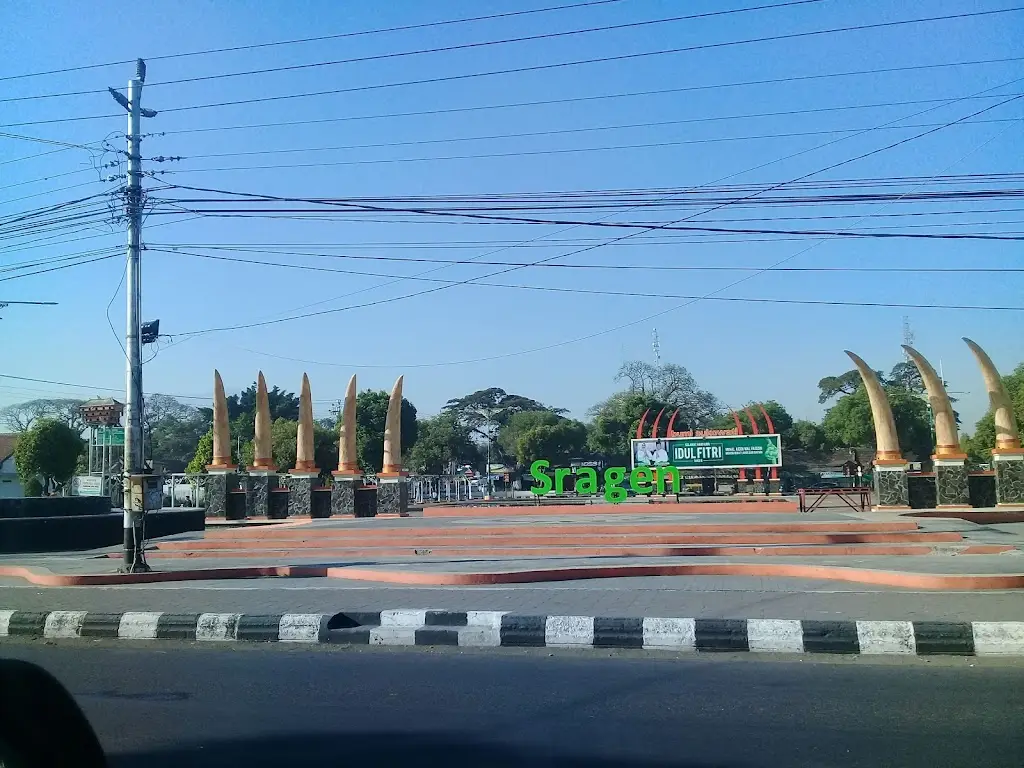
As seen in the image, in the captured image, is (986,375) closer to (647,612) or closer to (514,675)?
(647,612)

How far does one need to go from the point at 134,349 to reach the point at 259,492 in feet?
47.2

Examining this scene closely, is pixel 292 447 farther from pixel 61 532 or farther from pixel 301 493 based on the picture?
pixel 61 532

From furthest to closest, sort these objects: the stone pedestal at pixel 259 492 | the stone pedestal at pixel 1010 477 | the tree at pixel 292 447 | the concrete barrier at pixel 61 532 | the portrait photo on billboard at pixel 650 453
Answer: the tree at pixel 292 447 → the portrait photo on billboard at pixel 650 453 → the stone pedestal at pixel 259 492 → the stone pedestal at pixel 1010 477 → the concrete barrier at pixel 61 532

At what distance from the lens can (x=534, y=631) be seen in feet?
27.2

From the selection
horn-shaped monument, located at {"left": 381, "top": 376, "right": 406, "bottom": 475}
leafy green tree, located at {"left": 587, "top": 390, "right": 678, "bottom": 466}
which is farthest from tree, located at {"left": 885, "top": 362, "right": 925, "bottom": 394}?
horn-shaped monument, located at {"left": 381, "top": 376, "right": 406, "bottom": 475}

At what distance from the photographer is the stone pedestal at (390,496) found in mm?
27312

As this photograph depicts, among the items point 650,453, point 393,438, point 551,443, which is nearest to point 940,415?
point 650,453

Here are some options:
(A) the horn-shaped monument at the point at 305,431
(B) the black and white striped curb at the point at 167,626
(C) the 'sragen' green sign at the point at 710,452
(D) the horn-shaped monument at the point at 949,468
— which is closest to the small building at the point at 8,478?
(A) the horn-shaped monument at the point at 305,431

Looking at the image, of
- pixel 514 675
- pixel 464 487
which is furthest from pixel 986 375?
pixel 464 487

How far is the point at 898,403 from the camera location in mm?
52688

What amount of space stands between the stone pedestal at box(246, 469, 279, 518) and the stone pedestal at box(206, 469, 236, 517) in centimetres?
60

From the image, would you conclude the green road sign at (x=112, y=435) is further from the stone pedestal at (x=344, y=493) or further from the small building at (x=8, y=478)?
the small building at (x=8, y=478)

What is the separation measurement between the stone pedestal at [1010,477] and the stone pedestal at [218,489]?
22400mm

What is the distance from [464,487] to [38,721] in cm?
4562
